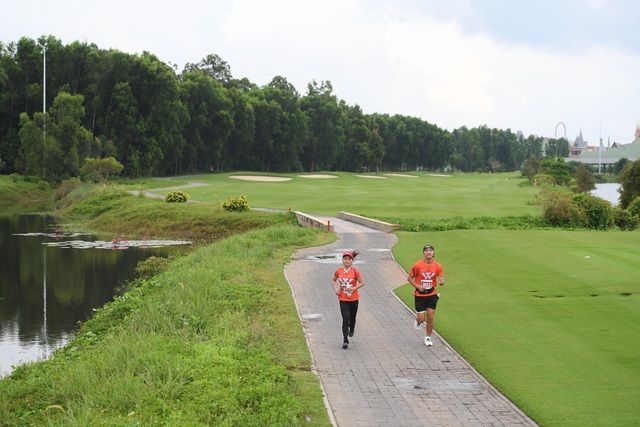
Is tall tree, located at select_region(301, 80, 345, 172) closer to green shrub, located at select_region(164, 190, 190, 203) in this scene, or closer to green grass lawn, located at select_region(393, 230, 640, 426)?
green shrub, located at select_region(164, 190, 190, 203)

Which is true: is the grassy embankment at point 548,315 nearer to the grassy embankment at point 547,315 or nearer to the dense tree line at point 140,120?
the grassy embankment at point 547,315

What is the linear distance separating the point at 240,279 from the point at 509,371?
9681 mm

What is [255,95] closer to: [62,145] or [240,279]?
[62,145]

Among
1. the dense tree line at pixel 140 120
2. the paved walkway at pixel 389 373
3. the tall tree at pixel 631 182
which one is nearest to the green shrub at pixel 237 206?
the paved walkway at pixel 389 373

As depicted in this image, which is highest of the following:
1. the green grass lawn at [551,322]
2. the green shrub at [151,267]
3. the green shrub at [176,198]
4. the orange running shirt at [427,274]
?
the orange running shirt at [427,274]

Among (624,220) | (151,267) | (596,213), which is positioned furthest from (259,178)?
(151,267)

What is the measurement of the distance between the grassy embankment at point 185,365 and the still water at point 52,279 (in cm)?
145

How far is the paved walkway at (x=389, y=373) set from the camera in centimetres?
924

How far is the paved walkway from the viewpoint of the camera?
9.24 m

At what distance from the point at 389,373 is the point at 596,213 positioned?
31.8 meters

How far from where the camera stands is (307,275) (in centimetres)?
2131

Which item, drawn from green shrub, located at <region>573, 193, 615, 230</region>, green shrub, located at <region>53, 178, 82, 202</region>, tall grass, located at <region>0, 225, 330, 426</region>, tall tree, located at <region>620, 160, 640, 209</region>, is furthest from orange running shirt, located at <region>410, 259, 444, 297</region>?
green shrub, located at <region>53, 178, 82, 202</region>

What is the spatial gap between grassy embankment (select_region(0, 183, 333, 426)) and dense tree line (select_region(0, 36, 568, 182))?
187 ft

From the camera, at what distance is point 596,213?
39.7 m
